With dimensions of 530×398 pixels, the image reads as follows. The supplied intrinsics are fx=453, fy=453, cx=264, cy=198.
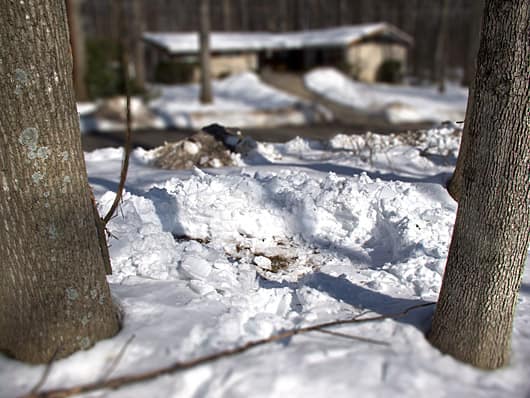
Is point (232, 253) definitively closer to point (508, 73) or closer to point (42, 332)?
point (42, 332)

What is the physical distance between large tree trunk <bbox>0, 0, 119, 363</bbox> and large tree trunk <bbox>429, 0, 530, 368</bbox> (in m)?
2.25

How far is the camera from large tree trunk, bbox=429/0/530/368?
248 centimetres

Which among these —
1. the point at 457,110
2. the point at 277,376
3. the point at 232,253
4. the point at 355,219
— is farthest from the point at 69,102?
the point at 457,110

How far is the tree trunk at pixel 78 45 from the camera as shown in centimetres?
1739

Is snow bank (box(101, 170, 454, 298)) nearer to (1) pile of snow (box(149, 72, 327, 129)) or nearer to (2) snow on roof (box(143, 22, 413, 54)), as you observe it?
(1) pile of snow (box(149, 72, 327, 129))

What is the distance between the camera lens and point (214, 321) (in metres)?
3.02

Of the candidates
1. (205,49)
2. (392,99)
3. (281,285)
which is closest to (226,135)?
(281,285)

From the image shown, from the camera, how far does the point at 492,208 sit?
8.66 ft

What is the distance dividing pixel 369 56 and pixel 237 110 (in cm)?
1381

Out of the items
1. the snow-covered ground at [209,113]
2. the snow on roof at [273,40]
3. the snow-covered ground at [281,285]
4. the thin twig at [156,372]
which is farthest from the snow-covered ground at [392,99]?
the thin twig at [156,372]

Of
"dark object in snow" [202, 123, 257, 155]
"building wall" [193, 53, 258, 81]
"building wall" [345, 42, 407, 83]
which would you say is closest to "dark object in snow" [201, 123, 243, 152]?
"dark object in snow" [202, 123, 257, 155]

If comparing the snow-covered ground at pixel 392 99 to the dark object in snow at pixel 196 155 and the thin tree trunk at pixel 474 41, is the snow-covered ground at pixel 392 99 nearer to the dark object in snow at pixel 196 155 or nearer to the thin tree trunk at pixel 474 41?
the thin tree trunk at pixel 474 41

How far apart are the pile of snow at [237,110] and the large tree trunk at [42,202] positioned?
13.9 metres

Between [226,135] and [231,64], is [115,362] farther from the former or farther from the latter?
[231,64]
